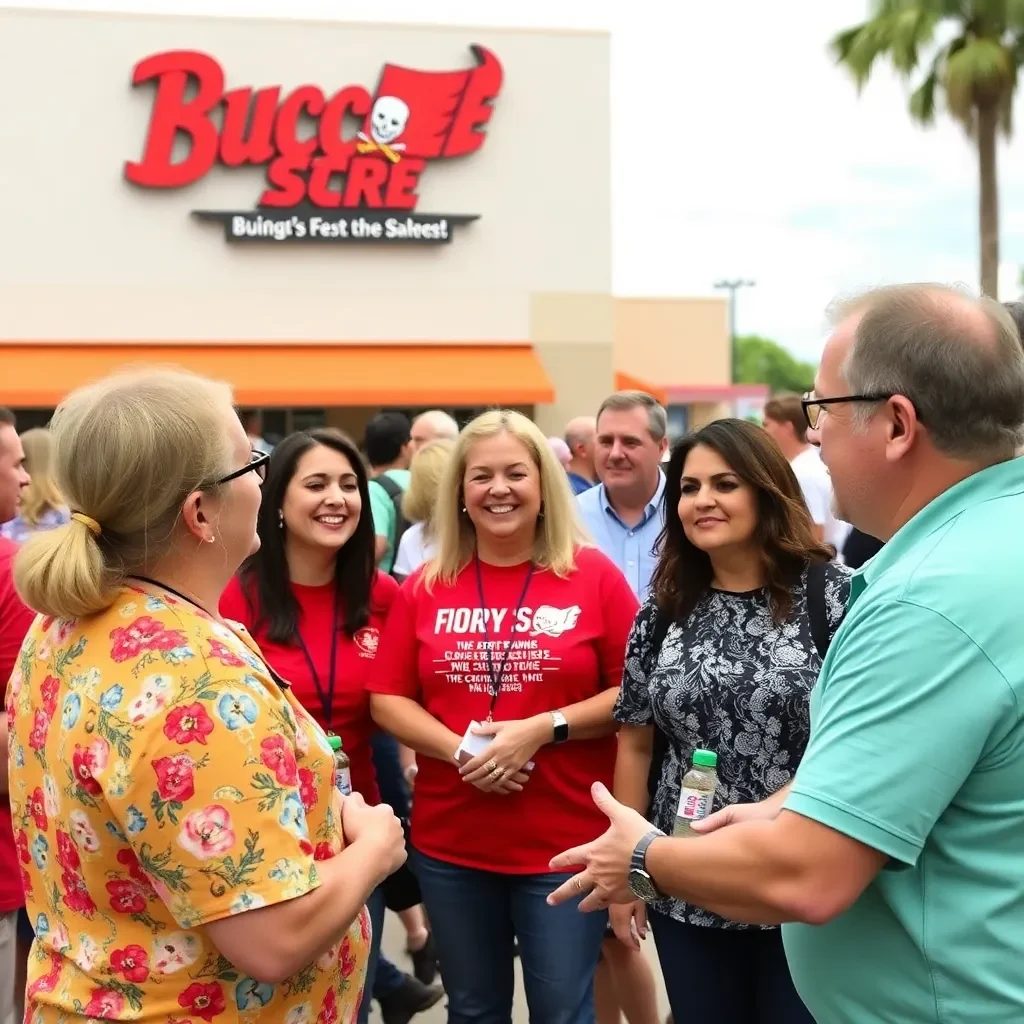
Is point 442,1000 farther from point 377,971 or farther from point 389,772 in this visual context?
point 389,772

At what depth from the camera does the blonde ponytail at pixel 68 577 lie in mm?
1780

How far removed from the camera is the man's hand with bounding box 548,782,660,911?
1.96 m

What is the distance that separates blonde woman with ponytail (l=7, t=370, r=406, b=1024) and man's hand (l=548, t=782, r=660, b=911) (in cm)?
36

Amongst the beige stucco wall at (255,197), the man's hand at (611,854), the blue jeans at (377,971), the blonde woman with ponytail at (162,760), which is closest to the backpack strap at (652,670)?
the blue jeans at (377,971)

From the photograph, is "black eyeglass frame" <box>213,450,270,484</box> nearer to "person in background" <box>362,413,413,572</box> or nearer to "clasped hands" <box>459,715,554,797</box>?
"clasped hands" <box>459,715,554,797</box>

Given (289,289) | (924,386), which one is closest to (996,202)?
(289,289)

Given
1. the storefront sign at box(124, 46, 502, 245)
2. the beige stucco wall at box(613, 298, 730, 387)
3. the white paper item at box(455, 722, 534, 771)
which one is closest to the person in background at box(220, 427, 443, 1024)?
the white paper item at box(455, 722, 534, 771)

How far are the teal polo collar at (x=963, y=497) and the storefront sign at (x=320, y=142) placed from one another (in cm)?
1728

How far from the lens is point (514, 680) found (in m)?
3.40

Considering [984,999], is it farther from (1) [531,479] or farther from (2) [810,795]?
(1) [531,479]

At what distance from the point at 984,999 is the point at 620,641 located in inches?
76.7

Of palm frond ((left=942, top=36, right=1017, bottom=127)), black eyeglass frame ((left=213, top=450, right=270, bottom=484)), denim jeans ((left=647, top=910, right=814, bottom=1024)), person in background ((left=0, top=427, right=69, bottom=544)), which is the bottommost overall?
denim jeans ((left=647, top=910, right=814, bottom=1024))

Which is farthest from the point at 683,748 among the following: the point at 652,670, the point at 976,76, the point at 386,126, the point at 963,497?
the point at 976,76

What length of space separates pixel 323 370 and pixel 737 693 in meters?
15.8
